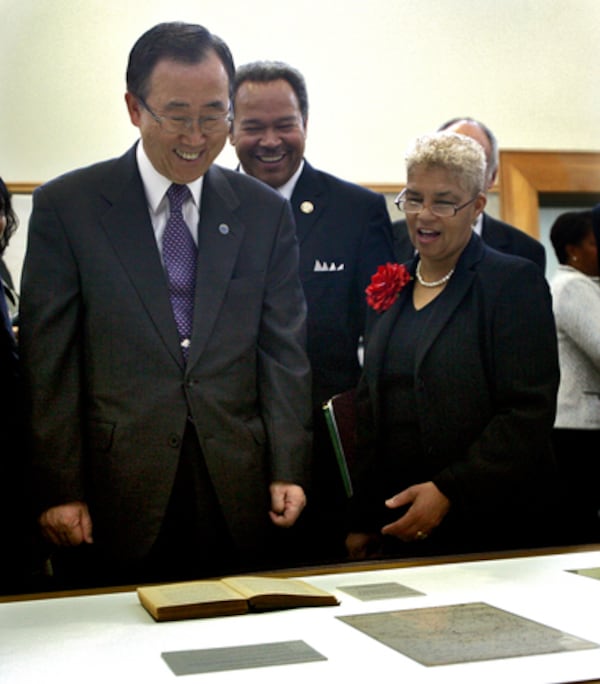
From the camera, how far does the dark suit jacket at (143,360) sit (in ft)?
9.98

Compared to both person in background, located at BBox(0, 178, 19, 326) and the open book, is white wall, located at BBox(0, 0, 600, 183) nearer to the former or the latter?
person in background, located at BBox(0, 178, 19, 326)

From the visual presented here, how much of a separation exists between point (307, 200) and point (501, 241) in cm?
68

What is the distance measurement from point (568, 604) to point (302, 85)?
1.88 m

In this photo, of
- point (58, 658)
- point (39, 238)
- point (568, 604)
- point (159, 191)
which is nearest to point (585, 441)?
point (568, 604)

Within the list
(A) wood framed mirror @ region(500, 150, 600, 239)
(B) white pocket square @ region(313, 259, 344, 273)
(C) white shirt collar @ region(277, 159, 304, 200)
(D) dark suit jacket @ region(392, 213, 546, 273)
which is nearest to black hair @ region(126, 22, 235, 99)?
(C) white shirt collar @ region(277, 159, 304, 200)

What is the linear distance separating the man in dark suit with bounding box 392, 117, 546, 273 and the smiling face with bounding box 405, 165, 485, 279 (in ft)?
0.22

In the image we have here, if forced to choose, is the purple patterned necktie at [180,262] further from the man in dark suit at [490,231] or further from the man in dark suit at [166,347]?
the man in dark suit at [490,231]

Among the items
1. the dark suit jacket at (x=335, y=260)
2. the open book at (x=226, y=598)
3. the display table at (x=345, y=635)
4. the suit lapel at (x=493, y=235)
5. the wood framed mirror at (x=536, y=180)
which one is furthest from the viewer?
the wood framed mirror at (x=536, y=180)

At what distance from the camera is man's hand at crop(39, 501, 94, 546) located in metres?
3.01

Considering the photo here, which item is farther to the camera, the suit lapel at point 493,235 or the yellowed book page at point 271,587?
the suit lapel at point 493,235

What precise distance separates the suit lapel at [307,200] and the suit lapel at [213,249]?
0.71ft

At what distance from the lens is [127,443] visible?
3143mm

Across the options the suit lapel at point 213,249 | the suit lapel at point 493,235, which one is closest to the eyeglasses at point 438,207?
the suit lapel at point 493,235

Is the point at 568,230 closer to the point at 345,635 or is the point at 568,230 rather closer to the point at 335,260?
the point at 335,260
